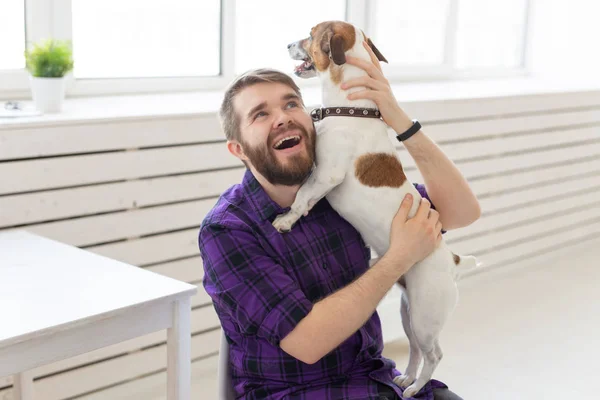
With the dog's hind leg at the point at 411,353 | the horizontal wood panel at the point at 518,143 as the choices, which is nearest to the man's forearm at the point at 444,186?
the dog's hind leg at the point at 411,353

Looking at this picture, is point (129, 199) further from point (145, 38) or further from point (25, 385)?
point (145, 38)

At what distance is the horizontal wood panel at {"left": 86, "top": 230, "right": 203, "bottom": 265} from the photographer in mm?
2307

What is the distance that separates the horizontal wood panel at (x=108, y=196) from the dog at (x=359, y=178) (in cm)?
87

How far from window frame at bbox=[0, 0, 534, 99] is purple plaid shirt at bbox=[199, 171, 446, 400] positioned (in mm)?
1253

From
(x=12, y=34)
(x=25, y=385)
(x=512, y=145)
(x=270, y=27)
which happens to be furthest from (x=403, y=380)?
(x=512, y=145)

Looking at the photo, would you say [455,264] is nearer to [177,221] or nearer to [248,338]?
[248,338]

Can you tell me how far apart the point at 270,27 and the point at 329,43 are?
179 centimetres

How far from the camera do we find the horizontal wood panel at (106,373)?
222 centimetres

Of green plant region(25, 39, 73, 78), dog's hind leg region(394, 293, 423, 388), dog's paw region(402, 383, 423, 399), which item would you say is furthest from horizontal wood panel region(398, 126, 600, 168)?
dog's paw region(402, 383, 423, 399)

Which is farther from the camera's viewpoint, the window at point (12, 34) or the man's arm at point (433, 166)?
the window at point (12, 34)

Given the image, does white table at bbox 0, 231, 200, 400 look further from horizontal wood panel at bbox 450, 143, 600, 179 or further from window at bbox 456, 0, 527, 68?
window at bbox 456, 0, 527, 68

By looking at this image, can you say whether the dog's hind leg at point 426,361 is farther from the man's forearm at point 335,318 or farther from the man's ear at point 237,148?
the man's ear at point 237,148

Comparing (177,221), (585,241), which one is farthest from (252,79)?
(585,241)

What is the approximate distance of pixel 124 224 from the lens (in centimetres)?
232
